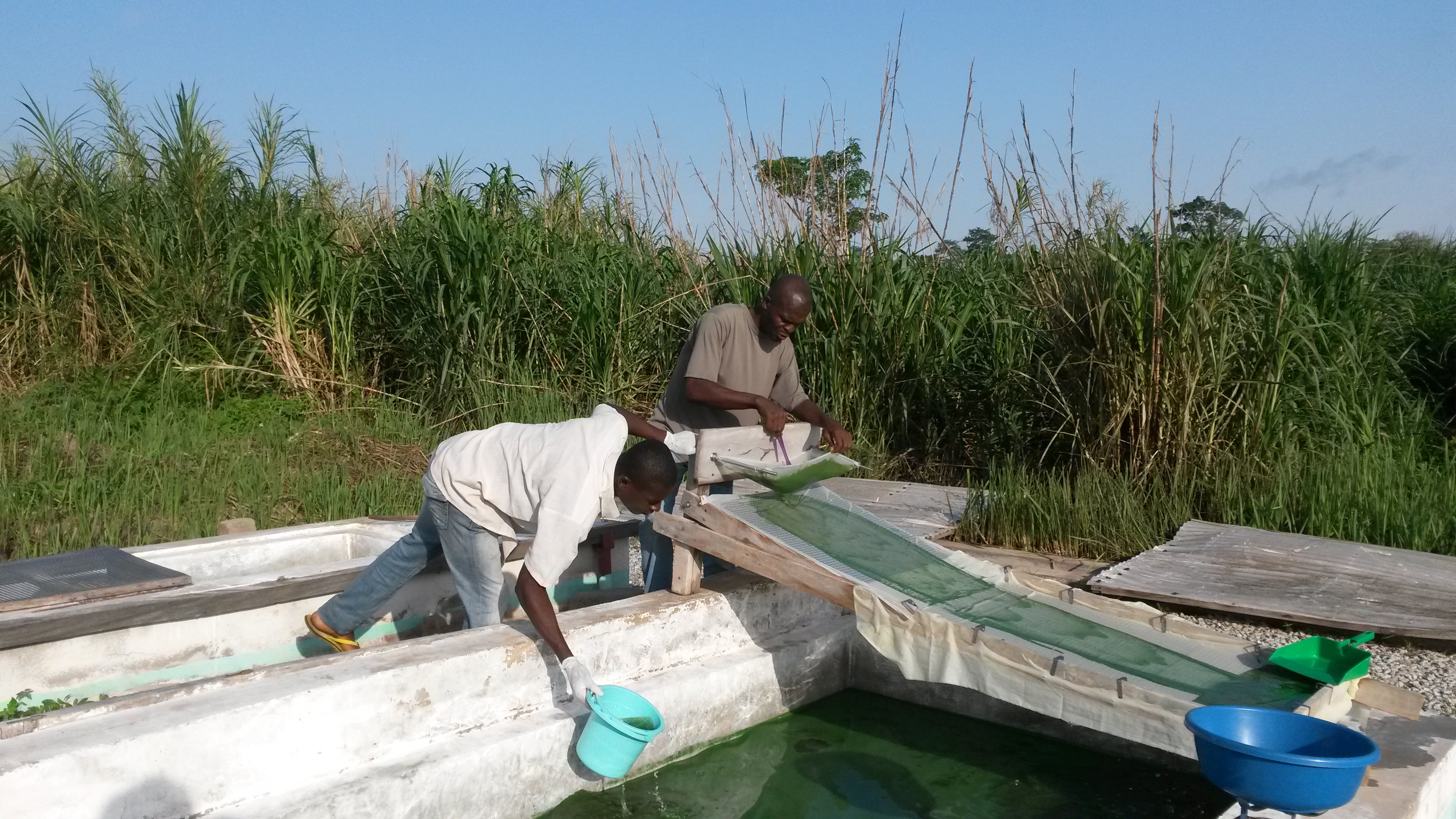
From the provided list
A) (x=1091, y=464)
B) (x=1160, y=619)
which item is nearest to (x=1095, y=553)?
(x=1091, y=464)

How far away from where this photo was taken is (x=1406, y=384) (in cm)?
756

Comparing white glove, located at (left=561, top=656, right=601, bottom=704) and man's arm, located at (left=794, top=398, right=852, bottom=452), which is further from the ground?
man's arm, located at (left=794, top=398, right=852, bottom=452)

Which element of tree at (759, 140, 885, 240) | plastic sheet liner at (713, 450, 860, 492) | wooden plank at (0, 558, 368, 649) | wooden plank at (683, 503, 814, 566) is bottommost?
wooden plank at (0, 558, 368, 649)

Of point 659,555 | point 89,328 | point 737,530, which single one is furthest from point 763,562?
point 89,328

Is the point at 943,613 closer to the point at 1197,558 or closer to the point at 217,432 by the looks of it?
the point at 1197,558

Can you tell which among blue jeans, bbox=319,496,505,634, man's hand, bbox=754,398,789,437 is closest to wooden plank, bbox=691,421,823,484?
man's hand, bbox=754,398,789,437

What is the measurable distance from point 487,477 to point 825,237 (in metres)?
4.74

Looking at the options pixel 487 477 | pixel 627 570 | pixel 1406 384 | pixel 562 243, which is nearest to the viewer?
pixel 487 477

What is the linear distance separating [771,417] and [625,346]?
4.07 metres

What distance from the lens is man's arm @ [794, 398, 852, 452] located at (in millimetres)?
4973

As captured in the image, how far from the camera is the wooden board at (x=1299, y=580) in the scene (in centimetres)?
441

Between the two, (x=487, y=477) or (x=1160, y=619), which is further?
(x=1160, y=619)

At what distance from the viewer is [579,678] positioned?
11.0 feet

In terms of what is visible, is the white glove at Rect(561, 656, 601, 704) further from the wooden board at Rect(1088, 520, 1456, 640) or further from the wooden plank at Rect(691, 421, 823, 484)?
the wooden board at Rect(1088, 520, 1456, 640)
